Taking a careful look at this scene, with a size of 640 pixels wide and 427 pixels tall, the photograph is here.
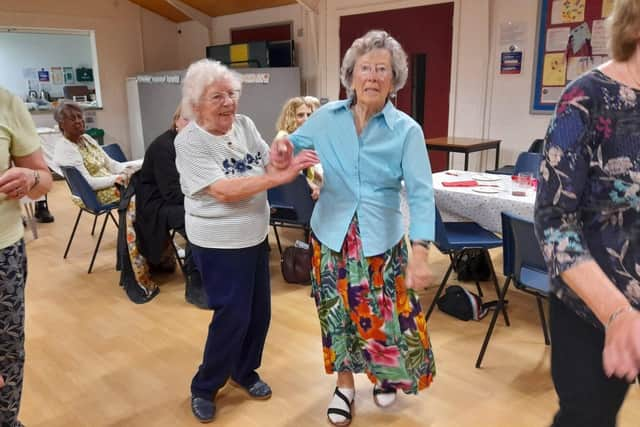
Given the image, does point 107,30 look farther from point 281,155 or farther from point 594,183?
point 594,183

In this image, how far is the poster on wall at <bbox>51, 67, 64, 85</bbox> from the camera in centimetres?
993

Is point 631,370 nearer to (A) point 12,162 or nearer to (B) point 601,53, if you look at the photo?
(A) point 12,162

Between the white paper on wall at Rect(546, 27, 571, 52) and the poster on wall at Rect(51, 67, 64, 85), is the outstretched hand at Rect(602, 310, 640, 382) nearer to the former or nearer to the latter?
the white paper on wall at Rect(546, 27, 571, 52)

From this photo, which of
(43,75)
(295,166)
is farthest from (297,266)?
(43,75)

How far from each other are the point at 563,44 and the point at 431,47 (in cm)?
146

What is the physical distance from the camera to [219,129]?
196 centimetres

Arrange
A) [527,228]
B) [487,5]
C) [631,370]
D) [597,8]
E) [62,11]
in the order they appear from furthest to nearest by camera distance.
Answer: [62,11]
[487,5]
[597,8]
[527,228]
[631,370]

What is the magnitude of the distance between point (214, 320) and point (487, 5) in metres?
4.67

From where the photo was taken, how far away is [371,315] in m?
1.94

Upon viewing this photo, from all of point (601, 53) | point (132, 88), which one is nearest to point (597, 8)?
point (601, 53)

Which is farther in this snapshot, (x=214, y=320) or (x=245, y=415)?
(x=245, y=415)

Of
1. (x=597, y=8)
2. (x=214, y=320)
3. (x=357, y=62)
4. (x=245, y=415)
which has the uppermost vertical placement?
(x=597, y=8)

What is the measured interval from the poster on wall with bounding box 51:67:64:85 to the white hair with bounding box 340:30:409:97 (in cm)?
972

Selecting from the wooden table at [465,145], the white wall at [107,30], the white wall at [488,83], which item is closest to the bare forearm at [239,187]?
the wooden table at [465,145]
